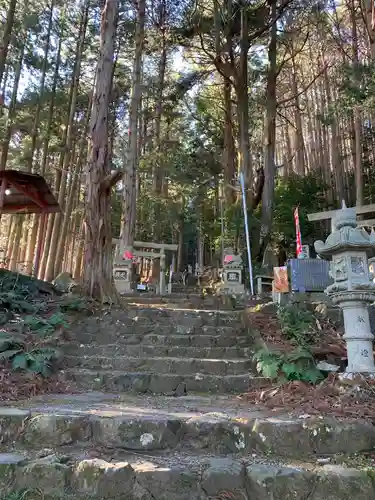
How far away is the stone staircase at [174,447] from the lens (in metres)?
2.20

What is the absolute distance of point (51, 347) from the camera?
4.23 m

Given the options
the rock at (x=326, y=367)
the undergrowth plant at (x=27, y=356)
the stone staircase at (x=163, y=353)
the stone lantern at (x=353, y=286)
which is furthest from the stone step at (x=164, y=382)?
the stone lantern at (x=353, y=286)

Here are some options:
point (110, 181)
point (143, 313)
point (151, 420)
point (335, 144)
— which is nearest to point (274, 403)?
point (151, 420)

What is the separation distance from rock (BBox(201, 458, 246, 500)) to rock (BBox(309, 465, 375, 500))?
397 millimetres

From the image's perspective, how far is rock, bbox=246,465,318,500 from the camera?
85.5 inches

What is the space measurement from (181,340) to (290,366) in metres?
1.52

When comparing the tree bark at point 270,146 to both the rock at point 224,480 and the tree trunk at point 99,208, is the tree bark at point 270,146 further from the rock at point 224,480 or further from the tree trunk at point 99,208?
the rock at point 224,480

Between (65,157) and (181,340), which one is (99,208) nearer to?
(181,340)

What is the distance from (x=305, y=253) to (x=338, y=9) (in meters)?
13.8

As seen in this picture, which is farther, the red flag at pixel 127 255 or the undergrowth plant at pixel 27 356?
the red flag at pixel 127 255

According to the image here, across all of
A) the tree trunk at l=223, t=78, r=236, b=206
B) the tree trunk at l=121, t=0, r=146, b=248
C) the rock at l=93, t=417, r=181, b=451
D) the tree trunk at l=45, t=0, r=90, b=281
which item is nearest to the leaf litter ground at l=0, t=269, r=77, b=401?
the rock at l=93, t=417, r=181, b=451

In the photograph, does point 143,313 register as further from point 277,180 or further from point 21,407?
point 277,180

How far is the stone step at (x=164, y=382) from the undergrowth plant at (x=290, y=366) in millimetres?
139

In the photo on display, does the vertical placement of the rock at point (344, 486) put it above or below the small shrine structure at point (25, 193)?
below
